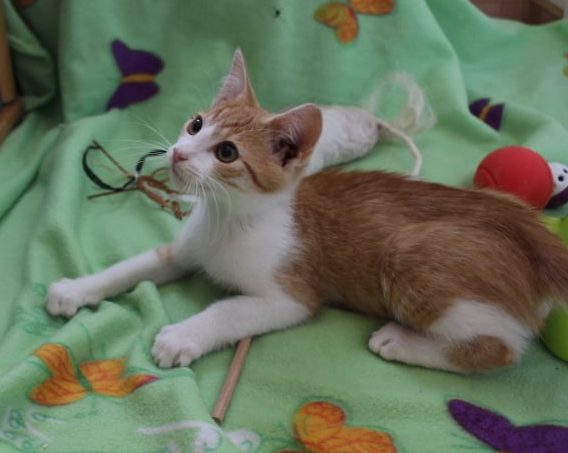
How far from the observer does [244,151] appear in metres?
1.18

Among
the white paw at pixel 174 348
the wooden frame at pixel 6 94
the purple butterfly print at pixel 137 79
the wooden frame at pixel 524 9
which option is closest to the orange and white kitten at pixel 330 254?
the white paw at pixel 174 348

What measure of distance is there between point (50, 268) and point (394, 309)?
759 mm

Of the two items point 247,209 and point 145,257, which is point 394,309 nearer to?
point 247,209

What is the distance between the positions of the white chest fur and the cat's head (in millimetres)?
85

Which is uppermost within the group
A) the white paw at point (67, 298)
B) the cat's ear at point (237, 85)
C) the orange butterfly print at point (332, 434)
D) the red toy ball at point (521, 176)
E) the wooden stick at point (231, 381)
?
the cat's ear at point (237, 85)

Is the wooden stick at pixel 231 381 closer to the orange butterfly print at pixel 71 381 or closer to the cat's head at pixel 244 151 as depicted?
the orange butterfly print at pixel 71 381

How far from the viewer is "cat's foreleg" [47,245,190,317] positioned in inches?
50.2

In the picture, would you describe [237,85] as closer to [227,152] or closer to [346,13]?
[227,152]

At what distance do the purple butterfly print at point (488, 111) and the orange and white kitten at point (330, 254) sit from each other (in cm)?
79

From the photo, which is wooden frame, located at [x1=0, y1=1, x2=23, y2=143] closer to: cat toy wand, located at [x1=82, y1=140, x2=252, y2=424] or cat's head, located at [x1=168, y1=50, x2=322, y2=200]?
cat toy wand, located at [x1=82, y1=140, x2=252, y2=424]

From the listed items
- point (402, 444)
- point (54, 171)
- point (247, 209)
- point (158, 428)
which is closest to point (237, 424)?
point (158, 428)

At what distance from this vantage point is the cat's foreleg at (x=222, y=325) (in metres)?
1.18

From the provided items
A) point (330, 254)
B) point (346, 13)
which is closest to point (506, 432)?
point (330, 254)

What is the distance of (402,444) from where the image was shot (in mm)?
1071
